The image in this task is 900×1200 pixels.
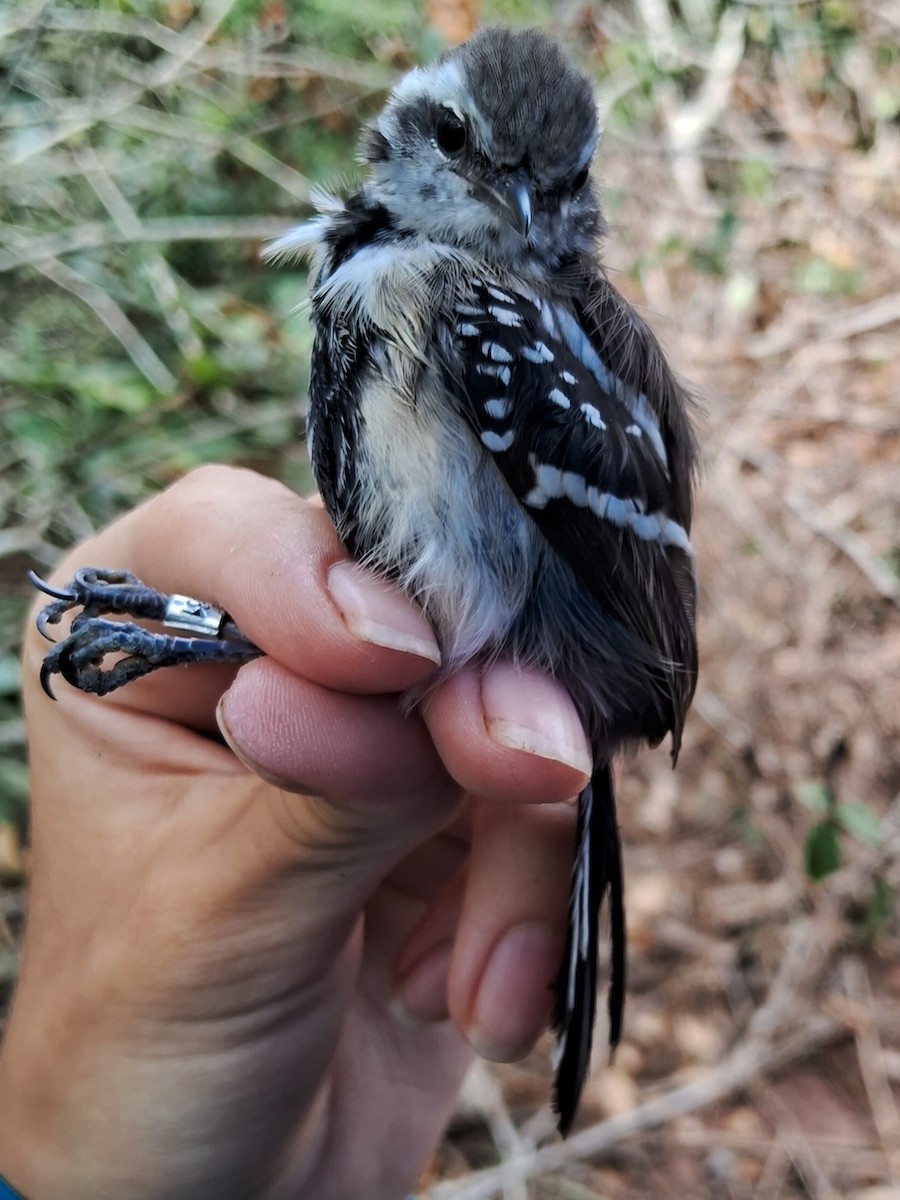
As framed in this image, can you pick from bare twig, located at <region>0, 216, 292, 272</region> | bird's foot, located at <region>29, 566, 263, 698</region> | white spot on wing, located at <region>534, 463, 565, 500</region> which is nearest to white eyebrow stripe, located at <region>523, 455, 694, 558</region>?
white spot on wing, located at <region>534, 463, 565, 500</region>

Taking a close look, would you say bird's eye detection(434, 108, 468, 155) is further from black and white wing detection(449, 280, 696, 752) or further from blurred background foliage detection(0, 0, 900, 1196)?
blurred background foliage detection(0, 0, 900, 1196)

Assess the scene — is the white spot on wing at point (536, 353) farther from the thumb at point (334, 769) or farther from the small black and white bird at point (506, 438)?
the thumb at point (334, 769)

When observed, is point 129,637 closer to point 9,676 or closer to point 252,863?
point 252,863

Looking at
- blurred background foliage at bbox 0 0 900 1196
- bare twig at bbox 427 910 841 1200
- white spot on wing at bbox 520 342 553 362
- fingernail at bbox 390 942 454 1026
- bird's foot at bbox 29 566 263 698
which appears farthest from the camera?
blurred background foliage at bbox 0 0 900 1196

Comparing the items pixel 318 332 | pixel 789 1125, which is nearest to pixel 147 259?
pixel 318 332

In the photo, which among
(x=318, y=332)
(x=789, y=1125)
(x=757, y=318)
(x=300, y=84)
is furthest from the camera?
(x=757, y=318)

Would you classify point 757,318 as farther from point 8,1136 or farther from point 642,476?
point 8,1136

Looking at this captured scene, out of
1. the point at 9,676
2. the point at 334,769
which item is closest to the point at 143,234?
the point at 9,676
